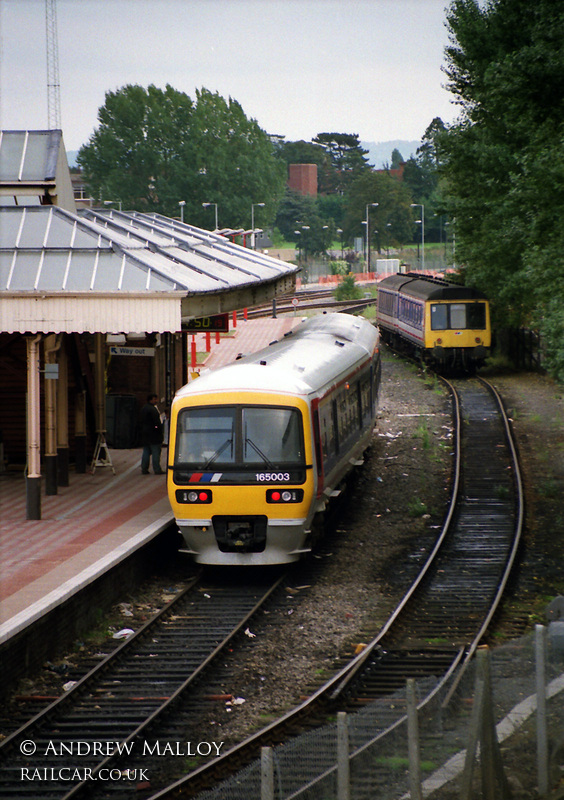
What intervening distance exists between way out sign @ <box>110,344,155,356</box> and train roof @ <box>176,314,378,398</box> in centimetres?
311

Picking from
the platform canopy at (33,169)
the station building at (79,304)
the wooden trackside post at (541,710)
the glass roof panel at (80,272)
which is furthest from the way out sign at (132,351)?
the wooden trackside post at (541,710)

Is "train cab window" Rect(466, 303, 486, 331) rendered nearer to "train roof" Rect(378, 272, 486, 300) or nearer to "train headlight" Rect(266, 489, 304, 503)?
"train roof" Rect(378, 272, 486, 300)

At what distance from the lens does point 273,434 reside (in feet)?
44.1

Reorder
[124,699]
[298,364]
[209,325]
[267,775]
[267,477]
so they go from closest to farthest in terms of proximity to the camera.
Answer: [267,775] < [124,699] < [267,477] < [298,364] < [209,325]

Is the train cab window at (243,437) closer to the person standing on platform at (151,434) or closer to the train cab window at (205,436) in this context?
the train cab window at (205,436)

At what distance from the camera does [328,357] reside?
16719mm

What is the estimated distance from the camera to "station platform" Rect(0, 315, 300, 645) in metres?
11.2

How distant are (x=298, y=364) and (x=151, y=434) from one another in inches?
185

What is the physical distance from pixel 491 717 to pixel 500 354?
34.8 m

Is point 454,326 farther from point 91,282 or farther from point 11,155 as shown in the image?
point 91,282

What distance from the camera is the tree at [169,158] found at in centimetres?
8869

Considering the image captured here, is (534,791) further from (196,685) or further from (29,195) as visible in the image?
(29,195)

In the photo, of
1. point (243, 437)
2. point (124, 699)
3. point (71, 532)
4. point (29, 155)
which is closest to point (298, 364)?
point (243, 437)

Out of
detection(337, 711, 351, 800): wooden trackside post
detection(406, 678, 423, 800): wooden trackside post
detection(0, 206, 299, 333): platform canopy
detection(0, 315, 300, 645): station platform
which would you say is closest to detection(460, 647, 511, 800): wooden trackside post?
detection(406, 678, 423, 800): wooden trackside post
